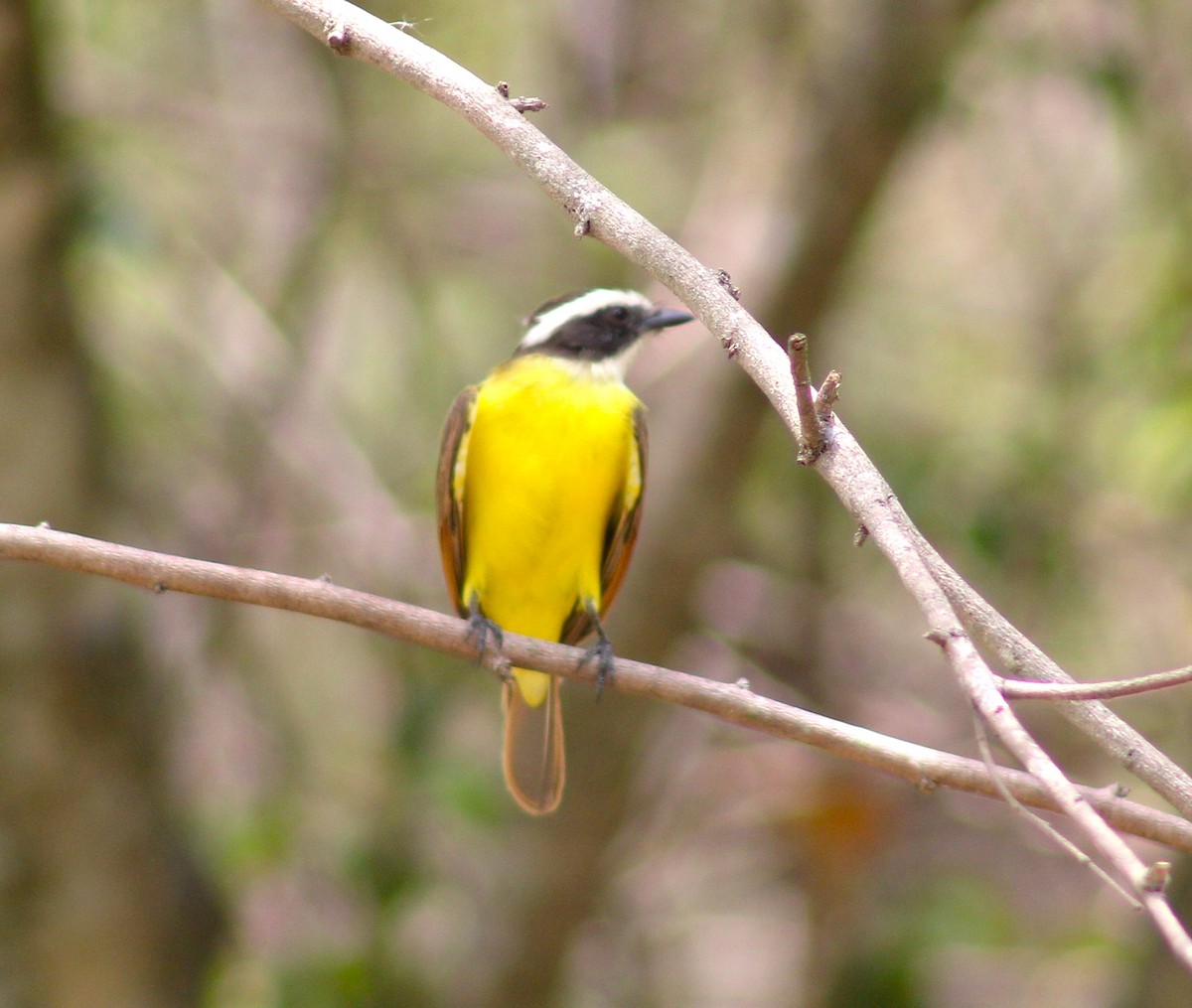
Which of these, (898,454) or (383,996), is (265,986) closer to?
(383,996)

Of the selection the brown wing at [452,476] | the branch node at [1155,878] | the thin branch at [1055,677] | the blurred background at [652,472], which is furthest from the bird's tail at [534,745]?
the branch node at [1155,878]

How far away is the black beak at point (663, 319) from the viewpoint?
14.0 feet

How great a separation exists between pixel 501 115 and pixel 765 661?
13.1 ft

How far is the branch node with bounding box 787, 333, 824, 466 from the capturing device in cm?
161

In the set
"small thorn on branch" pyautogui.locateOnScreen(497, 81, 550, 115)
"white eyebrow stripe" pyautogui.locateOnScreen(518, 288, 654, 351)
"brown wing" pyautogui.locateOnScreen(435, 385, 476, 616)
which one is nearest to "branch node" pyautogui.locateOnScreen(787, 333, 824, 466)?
"small thorn on branch" pyautogui.locateOnScreen(497, 81, 550, 115)

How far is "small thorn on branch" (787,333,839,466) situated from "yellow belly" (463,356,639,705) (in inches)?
88.9

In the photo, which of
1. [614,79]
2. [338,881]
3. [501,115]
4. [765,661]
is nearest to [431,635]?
[501,115]

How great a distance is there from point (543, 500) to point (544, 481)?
53 millimetres

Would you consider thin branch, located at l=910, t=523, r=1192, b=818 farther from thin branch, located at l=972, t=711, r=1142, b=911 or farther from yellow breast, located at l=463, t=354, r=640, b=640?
yellow breast, located at l=463, t=354, r=640, b=640

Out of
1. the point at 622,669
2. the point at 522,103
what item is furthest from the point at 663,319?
the point at 522,103

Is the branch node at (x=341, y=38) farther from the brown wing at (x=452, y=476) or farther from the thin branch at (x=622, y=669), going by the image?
the brown wing at (x=452, y=476)

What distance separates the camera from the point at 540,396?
4.12 m

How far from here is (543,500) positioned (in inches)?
159

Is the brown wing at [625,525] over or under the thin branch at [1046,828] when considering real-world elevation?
over
